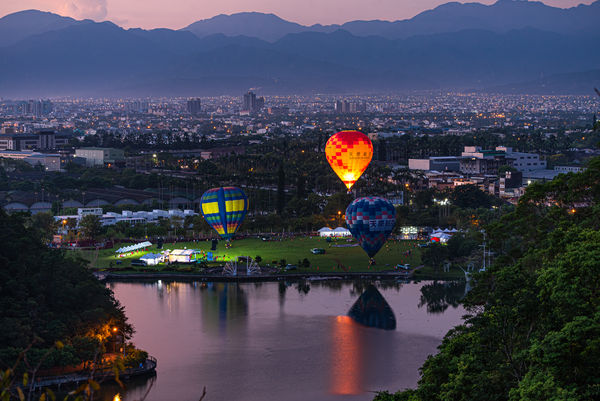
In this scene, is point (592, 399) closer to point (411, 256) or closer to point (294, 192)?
point (411, 256)

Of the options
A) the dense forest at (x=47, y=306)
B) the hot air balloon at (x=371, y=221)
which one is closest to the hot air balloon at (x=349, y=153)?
the hot air balloon at (x=371, y=221)

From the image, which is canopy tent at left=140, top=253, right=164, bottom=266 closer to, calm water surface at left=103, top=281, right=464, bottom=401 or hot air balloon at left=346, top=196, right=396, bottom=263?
calm water surface at left=103, top=281, right=464, bottom=401

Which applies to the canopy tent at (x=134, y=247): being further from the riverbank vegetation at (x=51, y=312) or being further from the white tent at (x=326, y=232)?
the riverbank vegetation at (x=51, y=312)

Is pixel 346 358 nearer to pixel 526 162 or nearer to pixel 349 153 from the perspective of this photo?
pixel 349 153

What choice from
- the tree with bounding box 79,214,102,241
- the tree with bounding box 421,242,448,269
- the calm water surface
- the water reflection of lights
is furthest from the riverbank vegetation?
the tree with bounding box 79,214,102,241

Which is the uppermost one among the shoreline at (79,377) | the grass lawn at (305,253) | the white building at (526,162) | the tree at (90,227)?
the white building at (526,162)

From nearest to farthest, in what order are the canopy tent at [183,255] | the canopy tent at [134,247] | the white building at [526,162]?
the canopy tent at [183,255] < the canopy tent at [134,247] < the white building at [526,162]
